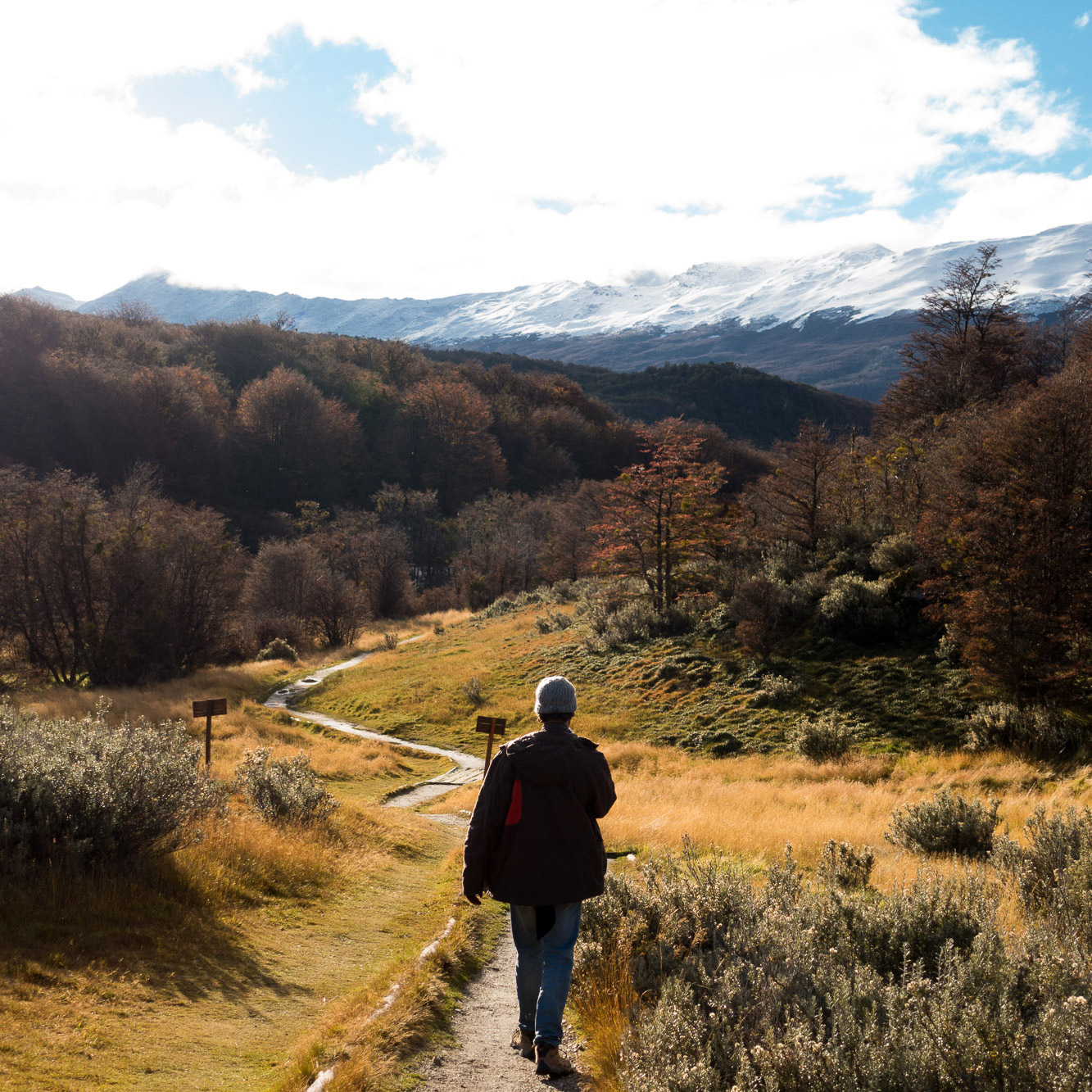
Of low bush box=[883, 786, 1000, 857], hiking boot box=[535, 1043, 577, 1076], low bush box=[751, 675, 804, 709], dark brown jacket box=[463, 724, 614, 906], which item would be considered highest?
dark brown jacket box=[463, 724, 614, 906]

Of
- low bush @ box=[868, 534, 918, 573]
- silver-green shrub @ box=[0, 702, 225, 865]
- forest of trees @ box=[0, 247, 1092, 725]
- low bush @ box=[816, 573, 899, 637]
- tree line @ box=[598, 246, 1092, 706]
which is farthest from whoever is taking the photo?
low bush @ box=[868, 534, 918, 573]

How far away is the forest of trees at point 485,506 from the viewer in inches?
590

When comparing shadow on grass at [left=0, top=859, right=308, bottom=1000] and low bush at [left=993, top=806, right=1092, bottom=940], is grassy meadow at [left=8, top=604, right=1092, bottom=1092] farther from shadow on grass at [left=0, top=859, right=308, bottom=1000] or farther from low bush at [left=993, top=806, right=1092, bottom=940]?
low bush at [left=993, top=806, right=1092, bottom=940]

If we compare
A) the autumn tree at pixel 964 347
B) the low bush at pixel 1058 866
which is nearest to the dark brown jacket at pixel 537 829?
the low bush at pixel 1058 866

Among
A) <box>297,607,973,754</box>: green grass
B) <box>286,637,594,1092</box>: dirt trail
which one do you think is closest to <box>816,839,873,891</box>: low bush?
<box>286,637,594,1092</box>: dirt trail

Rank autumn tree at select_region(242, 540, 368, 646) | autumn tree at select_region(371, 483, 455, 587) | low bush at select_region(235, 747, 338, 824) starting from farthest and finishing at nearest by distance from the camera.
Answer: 1. autumn tree at select_region(371, 483, 455, 587)
2. autumn tree at select_region(242, 540, 368, 646)
3. low bush at select_region(235, 747, 338, 824)

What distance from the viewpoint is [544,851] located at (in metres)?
4.14

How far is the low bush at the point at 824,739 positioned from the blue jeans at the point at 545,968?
1311 cm

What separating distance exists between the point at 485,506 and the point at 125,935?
61.9 m

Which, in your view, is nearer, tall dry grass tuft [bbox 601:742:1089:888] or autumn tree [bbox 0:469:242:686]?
tall dry grass tuft [bbox 601:742:1089:888]

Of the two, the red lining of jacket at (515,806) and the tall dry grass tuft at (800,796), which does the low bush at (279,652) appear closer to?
the tall dry grass tuft at (800,796)

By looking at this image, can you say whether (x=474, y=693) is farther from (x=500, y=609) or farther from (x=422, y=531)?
(x=422, y=531)

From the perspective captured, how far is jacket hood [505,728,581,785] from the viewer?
417 cm

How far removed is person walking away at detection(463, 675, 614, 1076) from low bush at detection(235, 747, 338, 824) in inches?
269
